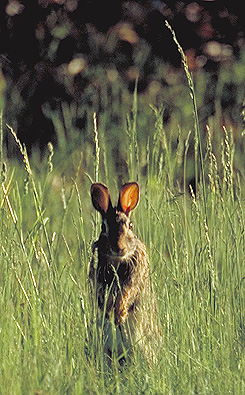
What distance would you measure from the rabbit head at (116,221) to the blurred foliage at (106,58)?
8.28ft

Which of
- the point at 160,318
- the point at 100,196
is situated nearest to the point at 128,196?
the point at 100,196

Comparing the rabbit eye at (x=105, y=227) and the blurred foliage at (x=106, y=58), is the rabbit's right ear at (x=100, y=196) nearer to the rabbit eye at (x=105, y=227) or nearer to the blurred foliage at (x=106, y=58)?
the rabbit eye at (x=105, y=227)

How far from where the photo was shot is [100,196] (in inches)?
125

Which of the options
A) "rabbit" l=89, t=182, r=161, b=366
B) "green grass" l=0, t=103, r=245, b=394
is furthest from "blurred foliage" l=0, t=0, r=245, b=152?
"rabbit" l=89, t=182, r=161, b=366

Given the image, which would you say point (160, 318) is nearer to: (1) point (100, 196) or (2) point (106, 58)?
(1) point (100, 196)

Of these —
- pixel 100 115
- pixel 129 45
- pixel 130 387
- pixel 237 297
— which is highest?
pixel 129 45

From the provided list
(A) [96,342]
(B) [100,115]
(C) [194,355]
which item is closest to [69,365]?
(A) [96,342]

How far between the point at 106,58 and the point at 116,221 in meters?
2.99

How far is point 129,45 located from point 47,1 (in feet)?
2.01

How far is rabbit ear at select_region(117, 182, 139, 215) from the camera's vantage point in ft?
10.4

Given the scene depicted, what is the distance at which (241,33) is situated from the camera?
5961 millimetres

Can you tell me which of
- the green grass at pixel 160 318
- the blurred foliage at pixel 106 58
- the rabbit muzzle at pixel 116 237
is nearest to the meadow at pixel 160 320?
the green grass at pixel 160 318

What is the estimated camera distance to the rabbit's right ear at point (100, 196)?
124 inches

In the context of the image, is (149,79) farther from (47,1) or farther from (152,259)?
(152,259)
